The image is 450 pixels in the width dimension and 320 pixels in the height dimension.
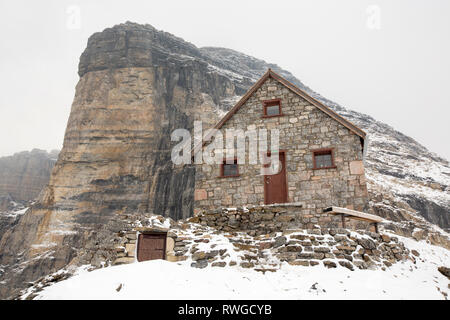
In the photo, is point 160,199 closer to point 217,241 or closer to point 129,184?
point 129,184

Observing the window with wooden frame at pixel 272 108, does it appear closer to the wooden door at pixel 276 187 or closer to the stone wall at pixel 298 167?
the stone wall at pixel 298 167

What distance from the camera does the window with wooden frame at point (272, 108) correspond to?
14.3 metres

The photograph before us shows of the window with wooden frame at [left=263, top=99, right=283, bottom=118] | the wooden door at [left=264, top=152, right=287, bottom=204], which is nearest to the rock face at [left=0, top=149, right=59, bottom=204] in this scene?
the window with wooden frame at [left=263, top=99, right=283, bottom=118]

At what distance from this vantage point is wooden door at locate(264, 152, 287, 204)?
13116 millimetres

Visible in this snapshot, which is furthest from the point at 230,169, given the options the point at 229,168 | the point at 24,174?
the point at 24,174

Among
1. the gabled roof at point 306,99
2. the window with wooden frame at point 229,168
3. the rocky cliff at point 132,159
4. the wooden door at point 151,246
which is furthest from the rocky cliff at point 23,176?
the wooden door at point 151,246

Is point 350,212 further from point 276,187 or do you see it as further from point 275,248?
point 276,187

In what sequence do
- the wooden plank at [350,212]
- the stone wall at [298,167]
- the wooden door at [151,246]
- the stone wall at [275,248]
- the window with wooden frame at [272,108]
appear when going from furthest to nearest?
the window with wooden frame at [272,108], the stone wall at [298,167], the wooden plank at [350,212], the wooden door at [151,246], the stone wall at [275,248]

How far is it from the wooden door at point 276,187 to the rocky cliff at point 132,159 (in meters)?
26.2

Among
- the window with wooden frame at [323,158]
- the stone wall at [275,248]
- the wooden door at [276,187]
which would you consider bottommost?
the stone wall at [275,248]

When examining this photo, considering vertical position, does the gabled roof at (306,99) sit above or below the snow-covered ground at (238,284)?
above

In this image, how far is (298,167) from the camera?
43.5 ft

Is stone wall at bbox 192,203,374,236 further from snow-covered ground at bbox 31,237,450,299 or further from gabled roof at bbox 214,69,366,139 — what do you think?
gabled roof at bbox 214,69,366,139

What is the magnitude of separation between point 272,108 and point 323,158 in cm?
325
